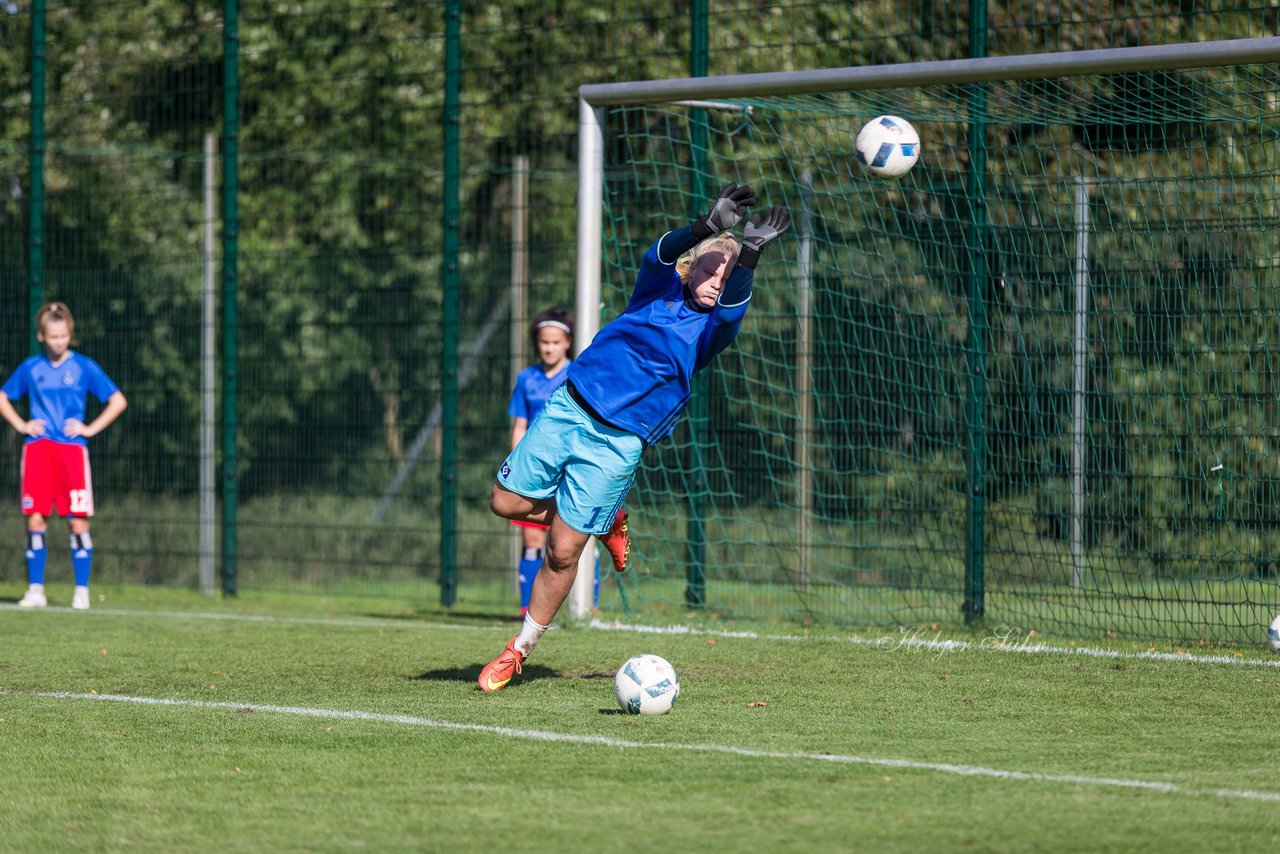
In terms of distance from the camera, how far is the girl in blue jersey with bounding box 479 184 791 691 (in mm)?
6582

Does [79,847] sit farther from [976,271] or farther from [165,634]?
[976,271]

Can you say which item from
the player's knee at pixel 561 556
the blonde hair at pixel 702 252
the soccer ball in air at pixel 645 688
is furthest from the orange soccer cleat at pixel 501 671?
the blonde hair at pixel 702 252

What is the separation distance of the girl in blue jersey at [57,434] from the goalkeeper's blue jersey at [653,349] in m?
5.54

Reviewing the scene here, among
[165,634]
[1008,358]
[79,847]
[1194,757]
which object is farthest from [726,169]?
[79,847]

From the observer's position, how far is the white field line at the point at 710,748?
4.70 meters

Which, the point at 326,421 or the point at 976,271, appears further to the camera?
the point at 326,421

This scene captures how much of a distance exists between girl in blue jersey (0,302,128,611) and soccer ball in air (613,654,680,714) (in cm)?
616

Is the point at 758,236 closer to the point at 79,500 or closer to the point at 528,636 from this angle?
the point at 528,636

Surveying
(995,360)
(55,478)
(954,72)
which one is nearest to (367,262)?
(55,478)

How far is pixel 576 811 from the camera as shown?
4414mm

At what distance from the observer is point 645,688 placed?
5938 mm

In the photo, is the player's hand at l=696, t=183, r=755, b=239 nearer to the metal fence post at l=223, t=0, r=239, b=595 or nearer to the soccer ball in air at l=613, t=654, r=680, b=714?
the soccer ball in air at l=613, t=654, r=680, b=714

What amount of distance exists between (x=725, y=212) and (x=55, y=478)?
645cm

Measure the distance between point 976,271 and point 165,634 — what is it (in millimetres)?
5081
